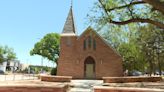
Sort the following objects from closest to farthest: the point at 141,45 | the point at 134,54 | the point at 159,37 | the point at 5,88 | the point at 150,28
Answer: the point at 5,88, the point at 150,28, the point at 159,37, the point at 141,45, the point at 134,54

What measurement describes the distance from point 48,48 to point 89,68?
44.6 meters

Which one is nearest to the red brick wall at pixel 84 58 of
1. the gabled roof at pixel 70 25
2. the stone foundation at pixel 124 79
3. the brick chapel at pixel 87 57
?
the brick chapel at pixel 87 57

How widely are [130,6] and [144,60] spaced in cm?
3578

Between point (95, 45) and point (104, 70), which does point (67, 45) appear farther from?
point (104, 70)

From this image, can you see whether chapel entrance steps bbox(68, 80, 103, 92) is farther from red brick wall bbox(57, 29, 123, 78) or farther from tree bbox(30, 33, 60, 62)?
tree bbox(30, 33, 60, 62)

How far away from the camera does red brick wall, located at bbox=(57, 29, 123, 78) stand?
137 feet

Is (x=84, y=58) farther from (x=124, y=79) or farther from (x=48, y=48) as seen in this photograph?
(x=48, y=48)

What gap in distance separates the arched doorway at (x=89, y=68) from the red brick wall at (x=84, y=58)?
0.66 metres

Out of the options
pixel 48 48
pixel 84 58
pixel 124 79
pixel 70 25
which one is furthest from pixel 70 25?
pixel 48 48

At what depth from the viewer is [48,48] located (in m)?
85.0

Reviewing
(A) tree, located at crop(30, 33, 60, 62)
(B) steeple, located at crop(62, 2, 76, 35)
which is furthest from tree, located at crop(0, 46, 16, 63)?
(B) steeple, located at crop(62, 2, 76, 35)

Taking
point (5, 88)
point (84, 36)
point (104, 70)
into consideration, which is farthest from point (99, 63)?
point (5, 88)

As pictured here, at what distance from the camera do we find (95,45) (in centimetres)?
4266

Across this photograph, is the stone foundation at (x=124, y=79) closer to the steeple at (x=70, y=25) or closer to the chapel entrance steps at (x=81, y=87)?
the chapel entrance steps at (x=81, y=87)
